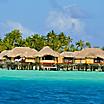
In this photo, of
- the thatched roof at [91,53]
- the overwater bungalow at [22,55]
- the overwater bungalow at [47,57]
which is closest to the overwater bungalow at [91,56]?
the thatched roof at [91,53]

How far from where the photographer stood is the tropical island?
54.3 metres

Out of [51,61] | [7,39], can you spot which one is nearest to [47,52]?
[51,61]

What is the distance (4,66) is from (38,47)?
673 inches

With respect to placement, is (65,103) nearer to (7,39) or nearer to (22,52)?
(22,52)

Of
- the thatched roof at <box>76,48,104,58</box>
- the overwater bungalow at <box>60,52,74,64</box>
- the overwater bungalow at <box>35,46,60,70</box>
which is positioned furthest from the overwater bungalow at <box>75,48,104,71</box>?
the overwater bungalow at <box>35,46,60,70</box>

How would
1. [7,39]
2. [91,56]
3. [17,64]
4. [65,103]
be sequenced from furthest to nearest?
[7,39] < [91,56] < [17,64] < [65,103]

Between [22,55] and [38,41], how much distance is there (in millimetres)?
9794

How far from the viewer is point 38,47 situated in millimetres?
72562

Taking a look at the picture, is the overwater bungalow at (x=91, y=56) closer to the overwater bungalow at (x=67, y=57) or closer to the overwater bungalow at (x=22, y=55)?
the overwater bungalow at (x=67, y=57)

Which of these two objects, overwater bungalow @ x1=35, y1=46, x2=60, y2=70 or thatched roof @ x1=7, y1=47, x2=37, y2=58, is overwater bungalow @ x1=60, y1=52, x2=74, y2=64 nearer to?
overwater bungalow @ x1=35, y1=46, x2=60, y2=70

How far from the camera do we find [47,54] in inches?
2383

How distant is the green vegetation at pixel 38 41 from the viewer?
2776 inches

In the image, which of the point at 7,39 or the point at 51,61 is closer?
the point at 51,61

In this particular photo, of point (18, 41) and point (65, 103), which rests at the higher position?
point (18, 41)
